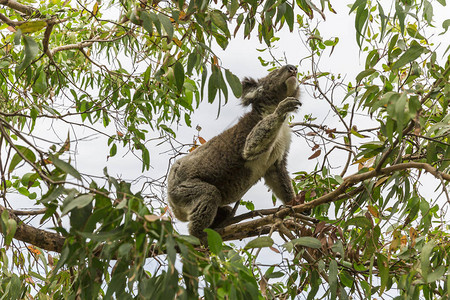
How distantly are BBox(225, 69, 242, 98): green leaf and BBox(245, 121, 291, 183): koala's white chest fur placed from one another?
184cm

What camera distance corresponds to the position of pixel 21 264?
281 centimetres

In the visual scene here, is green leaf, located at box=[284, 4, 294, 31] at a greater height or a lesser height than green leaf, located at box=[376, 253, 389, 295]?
greater

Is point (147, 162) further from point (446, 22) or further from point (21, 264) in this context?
point (446, 22)

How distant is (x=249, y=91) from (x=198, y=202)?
126 cm

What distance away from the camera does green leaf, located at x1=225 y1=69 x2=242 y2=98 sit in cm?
206

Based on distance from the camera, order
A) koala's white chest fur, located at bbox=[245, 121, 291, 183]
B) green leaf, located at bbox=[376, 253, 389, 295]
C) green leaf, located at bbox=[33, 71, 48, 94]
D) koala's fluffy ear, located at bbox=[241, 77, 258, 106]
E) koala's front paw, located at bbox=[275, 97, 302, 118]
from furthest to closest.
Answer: koala's fluffy ear, located at bbox=[241, 77, 258, 106] < koala's white chest fur, located at bbox=[245, 121, 291, 183] < koala's front paw, located at bbox=[275, 97, 302, 118] < green leaf, located at bbox=[33, 71, 48, 94] < green leaf, located at bbox=[376, 253, 389, 295]

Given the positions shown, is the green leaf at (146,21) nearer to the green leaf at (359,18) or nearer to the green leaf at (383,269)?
the green leaf at (359,18)

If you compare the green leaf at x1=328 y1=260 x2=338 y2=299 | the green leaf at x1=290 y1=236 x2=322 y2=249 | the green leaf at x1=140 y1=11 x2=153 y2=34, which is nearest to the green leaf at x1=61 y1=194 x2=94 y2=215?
the green leaf at x1=140 y1=11 x2=153 y2=34

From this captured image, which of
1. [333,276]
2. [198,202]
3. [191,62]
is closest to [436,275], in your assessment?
[333,276]

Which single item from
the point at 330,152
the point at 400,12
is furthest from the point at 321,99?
the point at 400,12

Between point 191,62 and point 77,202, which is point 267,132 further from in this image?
point 77,202

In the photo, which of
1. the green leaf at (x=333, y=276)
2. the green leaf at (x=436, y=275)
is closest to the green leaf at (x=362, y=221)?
the green leaf at (x=333, y=276)

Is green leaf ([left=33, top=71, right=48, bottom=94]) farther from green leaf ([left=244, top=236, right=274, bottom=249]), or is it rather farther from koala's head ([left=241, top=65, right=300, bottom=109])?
green leaf ([left=244, top=236, right=274, bottom=249])

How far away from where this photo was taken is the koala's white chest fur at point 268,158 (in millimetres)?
3977
